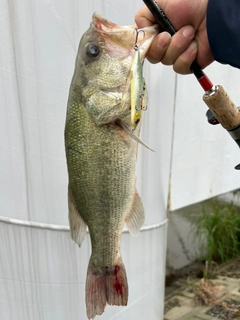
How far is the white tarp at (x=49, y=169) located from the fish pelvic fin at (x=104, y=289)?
2.07 ft

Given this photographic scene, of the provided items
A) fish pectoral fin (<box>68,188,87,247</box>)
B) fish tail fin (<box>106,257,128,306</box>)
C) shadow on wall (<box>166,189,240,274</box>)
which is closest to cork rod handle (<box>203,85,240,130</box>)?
fish pectoral fin (<box>68,188,87,247</box>)

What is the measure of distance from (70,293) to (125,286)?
804mm

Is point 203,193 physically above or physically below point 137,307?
above

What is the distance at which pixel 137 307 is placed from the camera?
2.59 meters

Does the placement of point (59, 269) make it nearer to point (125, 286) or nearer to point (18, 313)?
point (18, 313)

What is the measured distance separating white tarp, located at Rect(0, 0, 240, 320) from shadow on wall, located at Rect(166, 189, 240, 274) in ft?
3.53

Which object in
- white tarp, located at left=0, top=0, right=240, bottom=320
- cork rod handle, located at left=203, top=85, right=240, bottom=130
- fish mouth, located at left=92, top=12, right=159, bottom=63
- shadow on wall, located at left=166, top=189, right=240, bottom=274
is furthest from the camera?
shadow on wall, located at left=166, top=189, right=240, bottom=274

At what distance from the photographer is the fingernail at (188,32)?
1429mm

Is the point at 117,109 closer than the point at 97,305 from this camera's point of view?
Yes

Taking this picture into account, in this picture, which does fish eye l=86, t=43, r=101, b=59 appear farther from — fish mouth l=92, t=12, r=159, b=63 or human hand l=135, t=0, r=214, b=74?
human hand l=135, t=0, r=214, b=74

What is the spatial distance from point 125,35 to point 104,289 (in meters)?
0.96

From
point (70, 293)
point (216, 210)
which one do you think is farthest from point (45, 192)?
point (216, 210)

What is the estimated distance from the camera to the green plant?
3.91 metres

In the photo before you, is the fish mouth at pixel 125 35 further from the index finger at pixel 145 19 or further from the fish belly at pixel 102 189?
the fish belly at pixel 102 189
